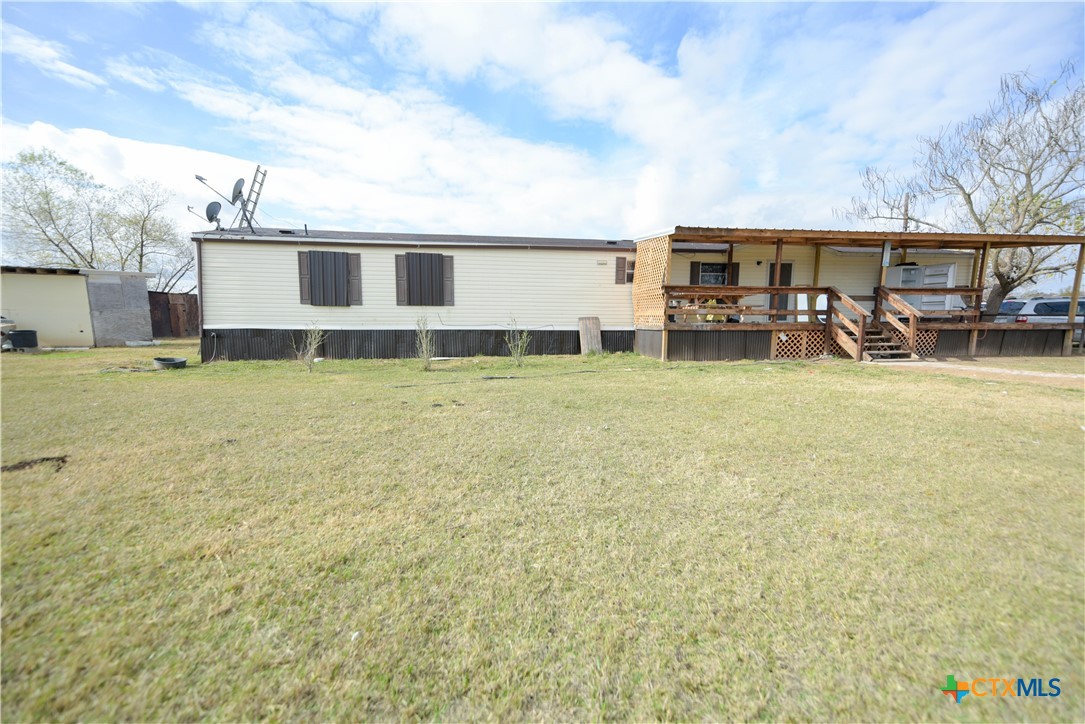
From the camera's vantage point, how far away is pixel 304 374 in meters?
8.59

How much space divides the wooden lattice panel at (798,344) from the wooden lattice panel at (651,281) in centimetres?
303

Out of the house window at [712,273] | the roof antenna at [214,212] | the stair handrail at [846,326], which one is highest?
the roof antenna at [214,212]

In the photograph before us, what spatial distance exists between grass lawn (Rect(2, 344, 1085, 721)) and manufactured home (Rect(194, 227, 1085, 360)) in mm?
6397

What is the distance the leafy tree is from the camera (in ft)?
63.9

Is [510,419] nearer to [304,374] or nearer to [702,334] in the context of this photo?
[304,374]

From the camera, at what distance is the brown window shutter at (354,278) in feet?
36.6

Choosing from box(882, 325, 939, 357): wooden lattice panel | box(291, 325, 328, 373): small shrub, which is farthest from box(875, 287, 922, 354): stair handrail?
box(291, 325, 328, 373): small shrub

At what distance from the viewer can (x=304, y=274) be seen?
1089 cm

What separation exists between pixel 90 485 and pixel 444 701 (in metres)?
3.10

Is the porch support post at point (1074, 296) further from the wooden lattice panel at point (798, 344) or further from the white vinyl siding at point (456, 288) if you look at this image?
the white vinyl siding at point (456, 288)

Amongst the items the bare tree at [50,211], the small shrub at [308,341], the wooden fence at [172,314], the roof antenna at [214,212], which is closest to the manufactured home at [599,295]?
the small shrub at [308,341]

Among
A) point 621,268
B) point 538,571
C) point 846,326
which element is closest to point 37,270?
point 621,268

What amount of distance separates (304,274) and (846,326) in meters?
13.4

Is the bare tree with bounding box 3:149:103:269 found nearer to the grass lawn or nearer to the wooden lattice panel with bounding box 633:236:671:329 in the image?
the grass lawn
